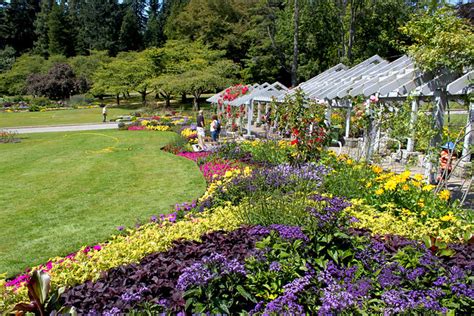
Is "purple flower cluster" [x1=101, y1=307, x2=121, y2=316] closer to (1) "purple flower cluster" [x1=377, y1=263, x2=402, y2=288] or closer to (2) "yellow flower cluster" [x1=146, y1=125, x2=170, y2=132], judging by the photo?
(1) "purple flower cluster" [x1=377, y1=263, x2=402, y2=288]

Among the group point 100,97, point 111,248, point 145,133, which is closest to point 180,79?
point 145,133

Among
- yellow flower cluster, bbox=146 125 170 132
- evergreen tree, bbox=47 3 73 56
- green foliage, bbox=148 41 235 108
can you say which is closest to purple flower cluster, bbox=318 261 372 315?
yellow flower cluster, bbox=146 125 170 132

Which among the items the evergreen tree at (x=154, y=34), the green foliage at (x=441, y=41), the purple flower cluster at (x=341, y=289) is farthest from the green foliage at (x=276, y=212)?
the evergreen tree at (x=154, y=34)

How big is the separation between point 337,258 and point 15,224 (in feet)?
17.3

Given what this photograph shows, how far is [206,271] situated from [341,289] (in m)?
0.92

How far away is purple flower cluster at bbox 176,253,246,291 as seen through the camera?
93.3 inches

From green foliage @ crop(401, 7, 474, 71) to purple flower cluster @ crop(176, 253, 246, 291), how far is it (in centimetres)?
573

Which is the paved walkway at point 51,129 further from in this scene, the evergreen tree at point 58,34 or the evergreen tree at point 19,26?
the evergreen tree at point 19,26

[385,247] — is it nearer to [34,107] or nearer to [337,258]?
[337,258]

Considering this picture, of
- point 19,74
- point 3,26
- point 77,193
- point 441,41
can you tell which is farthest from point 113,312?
point 3,26

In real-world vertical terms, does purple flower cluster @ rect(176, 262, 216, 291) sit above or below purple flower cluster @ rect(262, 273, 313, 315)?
above

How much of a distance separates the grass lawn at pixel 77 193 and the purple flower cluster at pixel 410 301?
4.06 meters

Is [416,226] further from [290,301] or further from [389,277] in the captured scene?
[290,301]

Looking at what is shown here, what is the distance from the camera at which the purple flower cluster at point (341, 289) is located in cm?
217
